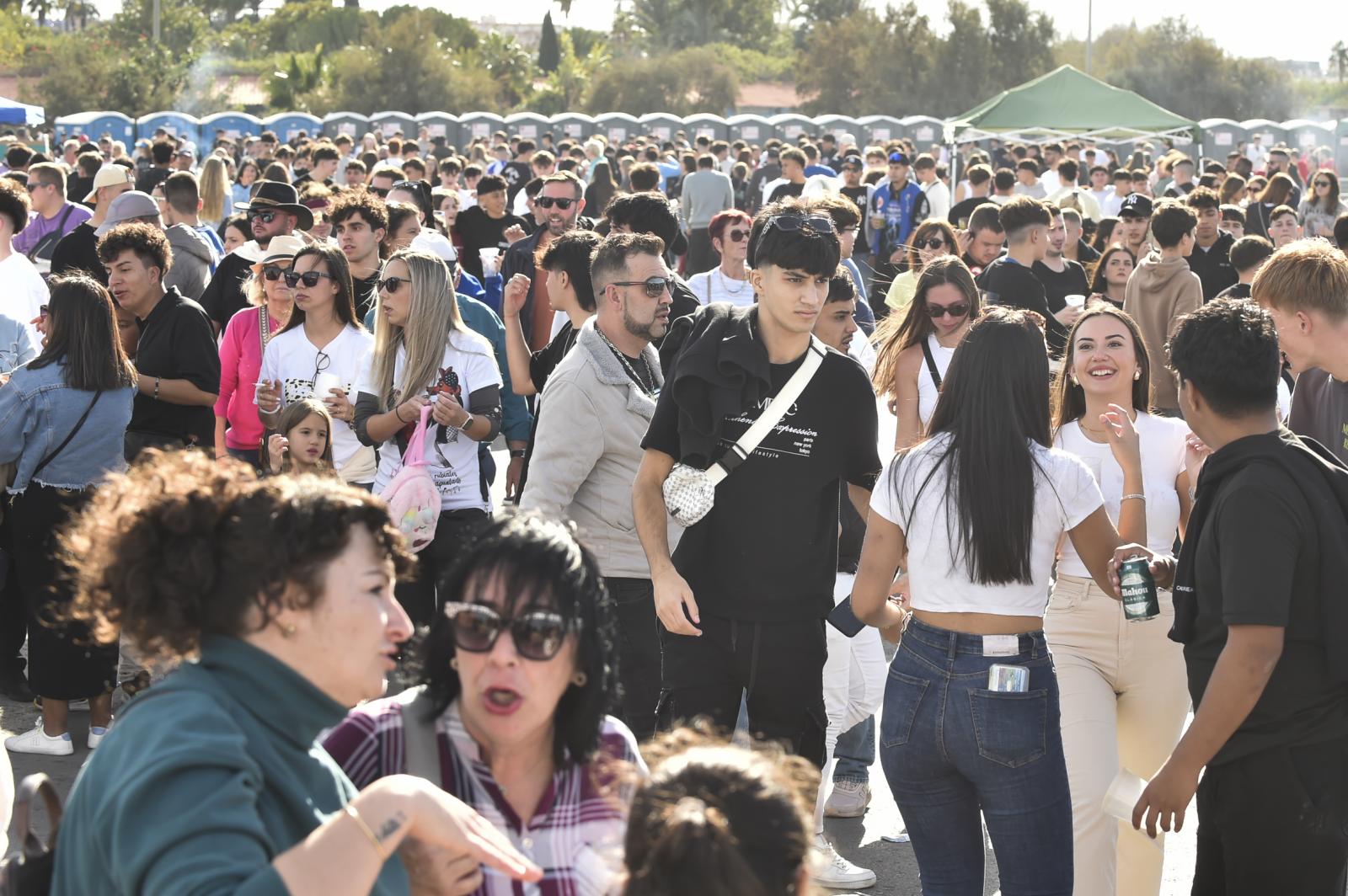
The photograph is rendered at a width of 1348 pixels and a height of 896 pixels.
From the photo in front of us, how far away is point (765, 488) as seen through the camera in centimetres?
412

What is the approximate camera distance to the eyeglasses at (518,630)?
2.29 meters

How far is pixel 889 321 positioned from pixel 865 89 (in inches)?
2759

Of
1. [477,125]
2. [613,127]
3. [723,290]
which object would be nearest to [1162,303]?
[723,290]

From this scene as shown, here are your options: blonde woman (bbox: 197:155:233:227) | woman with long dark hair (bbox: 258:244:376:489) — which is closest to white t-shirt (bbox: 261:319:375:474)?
woman with long dark hair (bbox: 258:244:376:489)

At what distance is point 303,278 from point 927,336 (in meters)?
2.56

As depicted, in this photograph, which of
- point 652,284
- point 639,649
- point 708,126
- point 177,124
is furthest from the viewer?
point 708,126

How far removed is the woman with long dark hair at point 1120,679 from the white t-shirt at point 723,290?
3802 millimetres

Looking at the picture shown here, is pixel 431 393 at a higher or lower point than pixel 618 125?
lower

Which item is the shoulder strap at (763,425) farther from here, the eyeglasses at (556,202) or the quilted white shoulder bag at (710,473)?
the eyeglasses at (556,202)

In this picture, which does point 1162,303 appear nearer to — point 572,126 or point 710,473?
point 710,473

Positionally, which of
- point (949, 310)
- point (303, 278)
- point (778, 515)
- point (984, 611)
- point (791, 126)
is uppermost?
point (791, 126)

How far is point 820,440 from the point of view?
4141 millimetres

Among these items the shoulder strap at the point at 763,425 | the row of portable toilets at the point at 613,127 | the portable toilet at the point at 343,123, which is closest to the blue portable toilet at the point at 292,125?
the row of portable toilets at the point at 613,127

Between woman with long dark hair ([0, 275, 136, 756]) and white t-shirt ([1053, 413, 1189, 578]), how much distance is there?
12.1 feet
